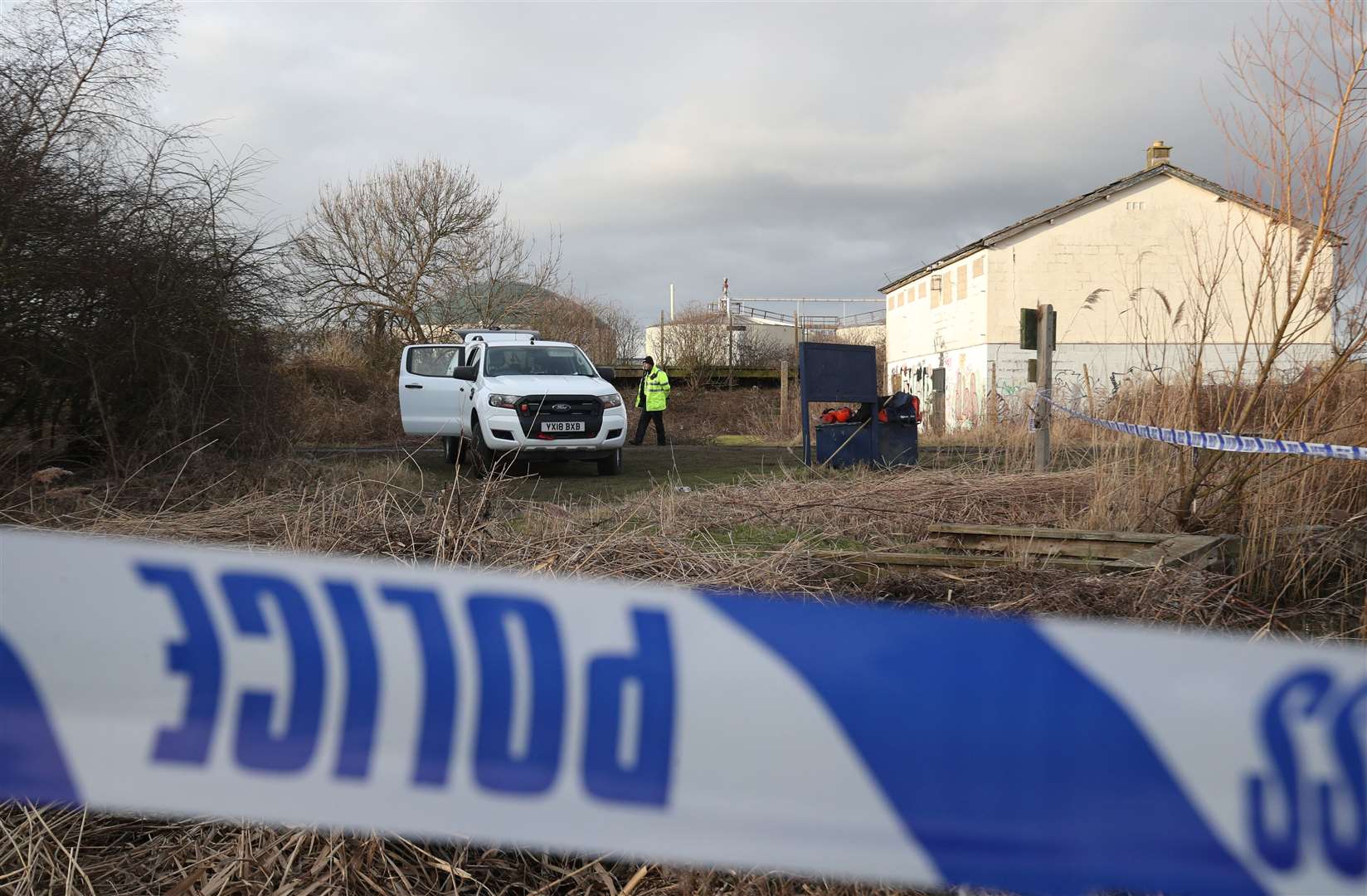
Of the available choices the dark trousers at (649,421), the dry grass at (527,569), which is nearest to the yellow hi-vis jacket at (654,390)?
the dark trousers at (649,421)

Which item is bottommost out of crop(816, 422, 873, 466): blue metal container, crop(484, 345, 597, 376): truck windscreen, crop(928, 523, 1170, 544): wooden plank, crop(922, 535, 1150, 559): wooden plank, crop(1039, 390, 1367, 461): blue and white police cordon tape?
crop(922, 535, 1150, 559): wooden plank

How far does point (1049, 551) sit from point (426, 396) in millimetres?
10139

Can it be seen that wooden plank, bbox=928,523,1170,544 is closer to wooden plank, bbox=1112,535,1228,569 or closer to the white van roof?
wooden plank, bbox=1112,535,1228,569

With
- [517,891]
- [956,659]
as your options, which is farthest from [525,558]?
[956,659]

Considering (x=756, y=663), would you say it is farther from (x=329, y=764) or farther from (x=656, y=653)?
(x=329, y=764)

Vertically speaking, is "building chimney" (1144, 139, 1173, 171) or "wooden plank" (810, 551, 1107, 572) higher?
"building chimney" (1144, 139, 1173, 171)

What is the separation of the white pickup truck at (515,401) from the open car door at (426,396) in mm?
12

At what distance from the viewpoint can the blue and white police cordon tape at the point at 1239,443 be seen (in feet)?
13.9

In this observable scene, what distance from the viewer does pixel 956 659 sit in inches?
42.3

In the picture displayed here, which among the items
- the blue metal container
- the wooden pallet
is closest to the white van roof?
the blue metal container

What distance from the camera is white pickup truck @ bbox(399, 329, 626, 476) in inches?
432

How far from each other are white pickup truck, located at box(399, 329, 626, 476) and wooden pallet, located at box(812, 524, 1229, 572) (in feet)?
18.5

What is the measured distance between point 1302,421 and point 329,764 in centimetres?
554

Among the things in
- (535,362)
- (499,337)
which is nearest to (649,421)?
(499,337)
